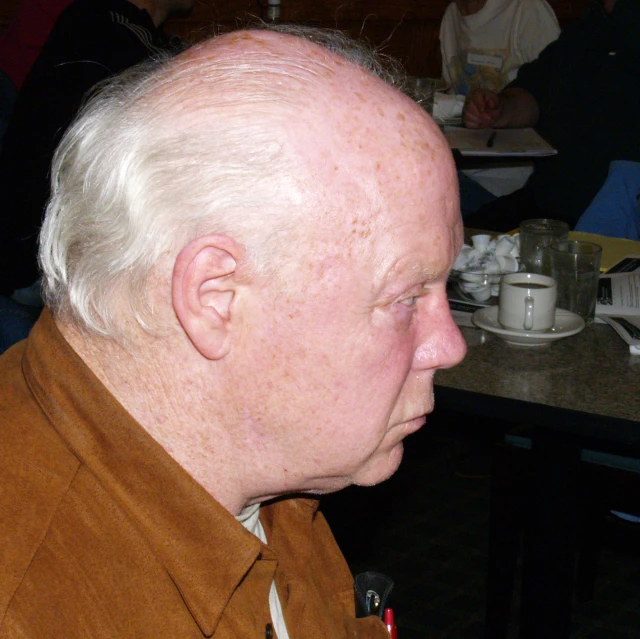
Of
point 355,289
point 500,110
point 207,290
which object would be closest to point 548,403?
point 355,289

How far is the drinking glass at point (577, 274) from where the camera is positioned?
7.04ft

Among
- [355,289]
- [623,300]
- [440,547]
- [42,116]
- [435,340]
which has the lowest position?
[440,547]

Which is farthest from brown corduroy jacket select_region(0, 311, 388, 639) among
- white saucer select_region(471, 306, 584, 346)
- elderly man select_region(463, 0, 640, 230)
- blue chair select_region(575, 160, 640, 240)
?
elderly man select_region(463, 0, 640, 230)

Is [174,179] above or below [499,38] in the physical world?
above

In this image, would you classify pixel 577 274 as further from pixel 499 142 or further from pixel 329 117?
pixel 499 142

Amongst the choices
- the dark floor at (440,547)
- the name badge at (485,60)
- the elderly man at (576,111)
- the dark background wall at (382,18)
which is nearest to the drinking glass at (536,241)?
the dark floor at (440,547)

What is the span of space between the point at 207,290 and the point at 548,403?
1.07 meters

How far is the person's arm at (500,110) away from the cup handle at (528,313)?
2149 mm

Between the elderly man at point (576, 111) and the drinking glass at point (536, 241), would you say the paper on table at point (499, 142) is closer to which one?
the elderly man at point (576, 111)

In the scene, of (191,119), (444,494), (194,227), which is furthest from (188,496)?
(444,494)

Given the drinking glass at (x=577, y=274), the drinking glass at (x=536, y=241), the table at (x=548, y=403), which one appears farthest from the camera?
the drinking glass at (x=536, y=241)

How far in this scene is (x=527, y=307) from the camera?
2.02 m

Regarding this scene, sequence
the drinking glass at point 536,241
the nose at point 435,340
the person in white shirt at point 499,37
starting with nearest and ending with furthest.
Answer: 1. the nose at point 435,340
2. the drinking glass at point 536,241
3. the person in white shirt at point 499,37

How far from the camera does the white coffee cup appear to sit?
6.62 ft
